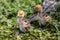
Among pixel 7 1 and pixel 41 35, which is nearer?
pixel 41 35

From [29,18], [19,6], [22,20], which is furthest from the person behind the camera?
[19,6]

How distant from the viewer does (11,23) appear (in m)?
5.93

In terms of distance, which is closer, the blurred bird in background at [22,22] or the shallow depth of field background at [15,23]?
the blurred bird in background at [22,22]

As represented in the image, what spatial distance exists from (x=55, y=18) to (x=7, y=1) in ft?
3.89

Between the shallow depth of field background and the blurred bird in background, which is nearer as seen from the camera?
the blurred bird in background

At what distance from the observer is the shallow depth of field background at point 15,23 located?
18.6 feet

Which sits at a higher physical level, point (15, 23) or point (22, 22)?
point (15, 23)

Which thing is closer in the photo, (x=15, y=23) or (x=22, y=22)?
(x=22, y=22)

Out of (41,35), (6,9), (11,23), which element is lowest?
(41,35)

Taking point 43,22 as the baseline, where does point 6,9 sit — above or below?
above

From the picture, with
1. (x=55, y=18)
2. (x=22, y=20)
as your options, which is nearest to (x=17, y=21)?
(x=22, y=20)

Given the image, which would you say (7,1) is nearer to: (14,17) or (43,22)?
(14,17)

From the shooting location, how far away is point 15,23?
19.4ft

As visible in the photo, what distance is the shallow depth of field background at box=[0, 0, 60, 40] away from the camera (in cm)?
567
